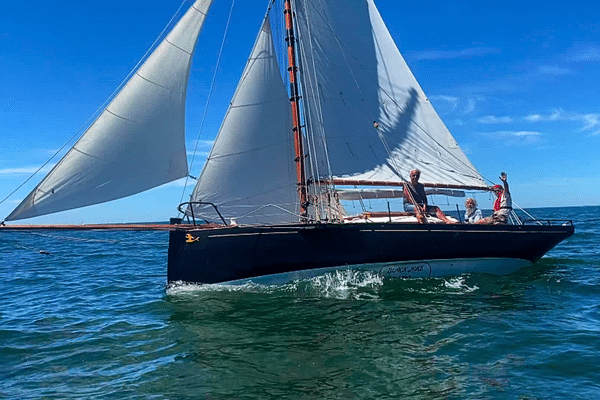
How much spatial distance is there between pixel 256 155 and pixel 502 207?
26.2 ft

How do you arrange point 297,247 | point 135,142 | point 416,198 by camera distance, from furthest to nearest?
point 416,198 < point 297,247 < point 135,142

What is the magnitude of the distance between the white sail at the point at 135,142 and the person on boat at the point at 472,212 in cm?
926

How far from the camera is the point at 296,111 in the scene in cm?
1541

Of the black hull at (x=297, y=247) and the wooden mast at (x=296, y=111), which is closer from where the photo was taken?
the black hull at (x=297, y=247)

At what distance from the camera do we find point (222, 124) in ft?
47.9

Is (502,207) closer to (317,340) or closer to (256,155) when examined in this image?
Result: (256,155)

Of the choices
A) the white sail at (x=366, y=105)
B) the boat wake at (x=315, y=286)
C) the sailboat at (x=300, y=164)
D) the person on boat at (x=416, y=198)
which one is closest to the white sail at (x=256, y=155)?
the sailboat at (x=300, y=164)

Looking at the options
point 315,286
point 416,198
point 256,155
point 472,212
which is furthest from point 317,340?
point 472,212

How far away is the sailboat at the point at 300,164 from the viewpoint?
40.0 feet

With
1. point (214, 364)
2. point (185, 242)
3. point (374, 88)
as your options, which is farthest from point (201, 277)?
point (374, 88)

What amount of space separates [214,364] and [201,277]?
5484mm

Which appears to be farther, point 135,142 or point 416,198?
point 416,198

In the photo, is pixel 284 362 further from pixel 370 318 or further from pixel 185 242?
pixel 185 242

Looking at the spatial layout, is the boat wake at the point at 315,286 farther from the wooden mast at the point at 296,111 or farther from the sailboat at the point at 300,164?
the wooden mast at the point at 296,111
